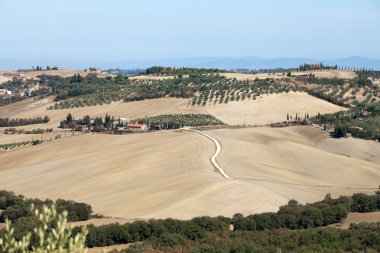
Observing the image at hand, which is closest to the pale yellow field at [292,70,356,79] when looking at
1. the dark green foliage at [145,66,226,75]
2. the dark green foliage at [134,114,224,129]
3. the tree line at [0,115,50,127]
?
the dark green foliage at [145,66,226,75]

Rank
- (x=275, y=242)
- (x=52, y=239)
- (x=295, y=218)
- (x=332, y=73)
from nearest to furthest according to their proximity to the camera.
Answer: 1. (x=52, y=239)
2. (x=275, y=242)
3. (x=295, y=218)
4. (x=332, y=73)

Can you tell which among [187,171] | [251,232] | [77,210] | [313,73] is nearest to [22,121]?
[187,171]

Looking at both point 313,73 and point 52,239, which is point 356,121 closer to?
point 313,73

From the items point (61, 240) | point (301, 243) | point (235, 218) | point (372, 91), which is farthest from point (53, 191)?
point (372, 91)

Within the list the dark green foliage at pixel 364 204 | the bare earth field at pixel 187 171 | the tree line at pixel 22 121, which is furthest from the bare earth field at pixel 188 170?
the tree line at pixel 22 121

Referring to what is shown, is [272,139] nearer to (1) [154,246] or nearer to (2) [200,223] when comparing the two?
(2) [200,223]

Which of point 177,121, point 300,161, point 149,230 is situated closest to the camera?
point 149,230

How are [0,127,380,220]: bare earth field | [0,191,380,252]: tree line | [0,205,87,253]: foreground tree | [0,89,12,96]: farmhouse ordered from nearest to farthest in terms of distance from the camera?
1. [0,205,87,253]: foreground tree
2. [0,191,380,252]: tree line
3. [0,127,380,220]: bare earth field
4. [0,89,12,96]: farmhouse

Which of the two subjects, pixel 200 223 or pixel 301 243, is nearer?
pixel 301 243

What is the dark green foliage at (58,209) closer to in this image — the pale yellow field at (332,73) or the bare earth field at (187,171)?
the bare earth field at (187,171)

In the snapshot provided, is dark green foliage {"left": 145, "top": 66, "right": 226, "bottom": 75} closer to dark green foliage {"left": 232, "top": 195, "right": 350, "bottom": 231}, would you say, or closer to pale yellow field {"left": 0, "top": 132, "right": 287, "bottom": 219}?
pale yellow field {"left": 0, "top": 132, "right": 287, "bottom": 219}

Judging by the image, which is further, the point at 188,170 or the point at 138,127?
the point at 138,127
